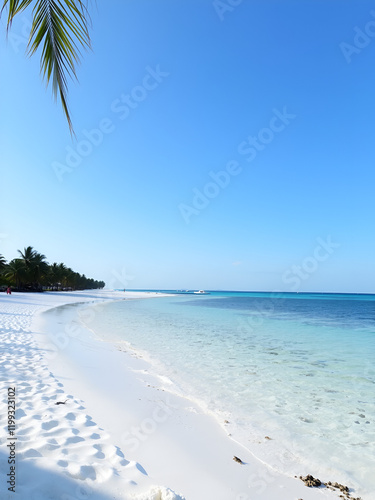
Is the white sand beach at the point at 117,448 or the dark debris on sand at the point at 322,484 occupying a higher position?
the white sand beach at the point at 117,448

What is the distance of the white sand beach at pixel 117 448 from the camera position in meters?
2.55

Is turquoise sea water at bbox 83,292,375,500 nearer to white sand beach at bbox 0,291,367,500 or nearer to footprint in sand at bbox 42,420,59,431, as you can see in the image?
white sand beach at bbox 0,291,367,500

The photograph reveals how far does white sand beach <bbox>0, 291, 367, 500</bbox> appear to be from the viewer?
2546mm

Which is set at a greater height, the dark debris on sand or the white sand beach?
the white sand beach

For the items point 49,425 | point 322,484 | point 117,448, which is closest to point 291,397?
point 322,484

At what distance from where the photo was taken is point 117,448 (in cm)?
341

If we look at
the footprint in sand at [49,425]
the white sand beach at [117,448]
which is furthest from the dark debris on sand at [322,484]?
the footprint in sand at [49,425]

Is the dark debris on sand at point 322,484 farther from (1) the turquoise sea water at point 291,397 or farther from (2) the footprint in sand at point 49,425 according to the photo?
(2) the footprint in sand at point 49,425

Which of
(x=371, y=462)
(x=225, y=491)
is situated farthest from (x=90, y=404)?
(x=371, y=462)

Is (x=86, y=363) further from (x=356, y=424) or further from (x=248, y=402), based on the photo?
(x=356, y=424)

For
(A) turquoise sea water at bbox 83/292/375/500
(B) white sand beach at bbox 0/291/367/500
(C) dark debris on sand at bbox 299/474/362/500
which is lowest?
(A) turquoise sea water at bbox 83/292/375/500

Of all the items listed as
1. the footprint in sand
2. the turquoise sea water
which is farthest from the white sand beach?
the turquoise sea water

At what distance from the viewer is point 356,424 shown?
16.7ft

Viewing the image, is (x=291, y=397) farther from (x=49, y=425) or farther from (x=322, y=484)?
(x=49, y=425)
